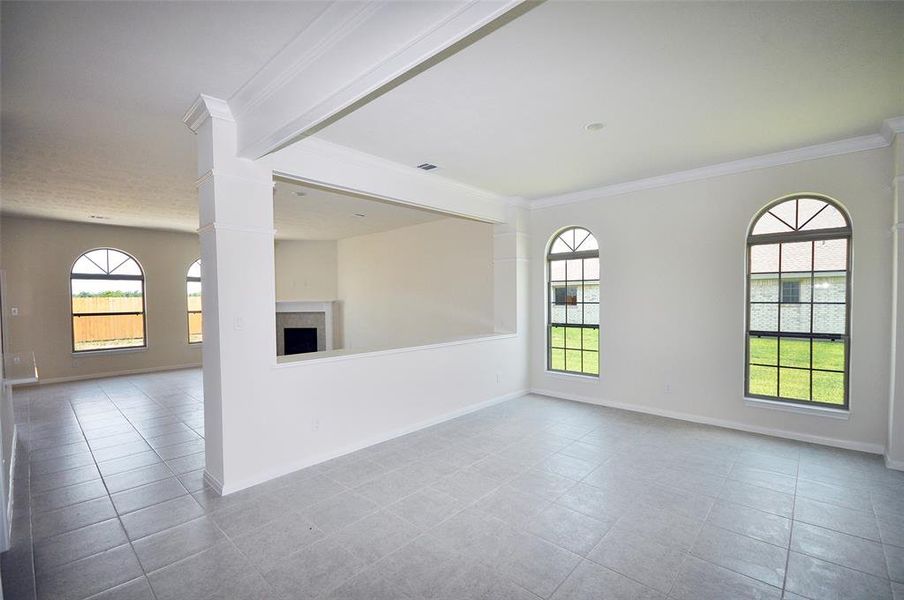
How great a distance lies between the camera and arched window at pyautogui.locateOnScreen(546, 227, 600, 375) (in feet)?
18.4

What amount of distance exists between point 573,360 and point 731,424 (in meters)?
1.96

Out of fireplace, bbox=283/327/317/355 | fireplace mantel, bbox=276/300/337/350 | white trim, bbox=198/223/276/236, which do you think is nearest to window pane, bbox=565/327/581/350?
white trim, bbox=198/223/276/236

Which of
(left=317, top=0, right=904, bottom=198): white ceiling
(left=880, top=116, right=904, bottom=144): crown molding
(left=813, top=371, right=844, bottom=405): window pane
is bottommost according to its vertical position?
(left=813, top=371, right=844, bottom=405): window pane

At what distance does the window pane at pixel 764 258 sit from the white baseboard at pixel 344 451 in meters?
3.38

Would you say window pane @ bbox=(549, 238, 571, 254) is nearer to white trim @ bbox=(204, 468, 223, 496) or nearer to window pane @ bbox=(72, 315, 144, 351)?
white trim @ bbox=(204, 468, 223, 496)

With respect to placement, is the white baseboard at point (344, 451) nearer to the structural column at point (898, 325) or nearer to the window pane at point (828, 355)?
the window pane at point (828, 355)

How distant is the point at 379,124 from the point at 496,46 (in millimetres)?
1304

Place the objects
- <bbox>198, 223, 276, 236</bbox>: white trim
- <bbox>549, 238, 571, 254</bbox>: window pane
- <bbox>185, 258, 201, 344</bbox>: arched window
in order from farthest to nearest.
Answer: <bbox>185, 258, 201, 344</bbox>: arched window, <bbox>549, 238, 571, 254</bbox>: window pane, <bbox>198, 223, 276, 236</bbox>: white trim

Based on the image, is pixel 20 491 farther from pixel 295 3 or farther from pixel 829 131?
pixel 829 131

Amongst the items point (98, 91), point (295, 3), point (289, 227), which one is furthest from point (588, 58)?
point (289, 227)

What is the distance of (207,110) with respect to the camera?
2.88 m

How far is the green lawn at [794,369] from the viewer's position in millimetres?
3998

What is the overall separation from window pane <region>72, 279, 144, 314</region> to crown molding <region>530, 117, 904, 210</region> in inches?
323

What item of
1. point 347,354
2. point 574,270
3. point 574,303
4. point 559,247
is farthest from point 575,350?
point 347,354
